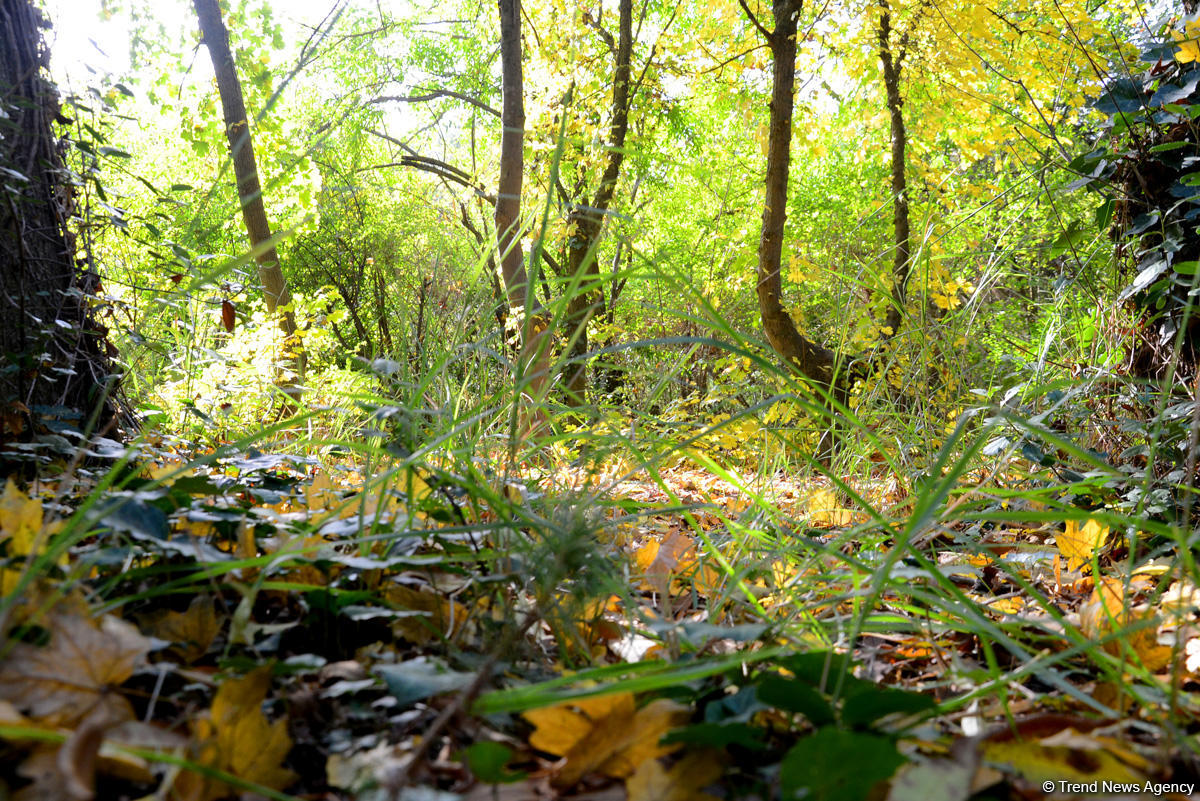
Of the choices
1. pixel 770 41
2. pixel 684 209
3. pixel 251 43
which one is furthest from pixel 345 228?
pixel 770 41

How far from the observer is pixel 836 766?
1.63ft

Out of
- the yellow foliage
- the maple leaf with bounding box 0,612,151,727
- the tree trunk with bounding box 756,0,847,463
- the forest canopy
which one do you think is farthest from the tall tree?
the maple leaf with bounding box 0,612,151,727

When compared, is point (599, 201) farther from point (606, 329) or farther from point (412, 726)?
point (412, 726)

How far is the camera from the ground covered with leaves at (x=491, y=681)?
0.52 m

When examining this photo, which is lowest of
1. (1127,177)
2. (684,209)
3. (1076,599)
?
(1076,599)

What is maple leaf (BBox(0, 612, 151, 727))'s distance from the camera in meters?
0.55

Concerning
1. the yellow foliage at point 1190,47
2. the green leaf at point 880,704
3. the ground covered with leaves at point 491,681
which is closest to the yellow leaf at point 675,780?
the ground covered with leaves at point 491,681

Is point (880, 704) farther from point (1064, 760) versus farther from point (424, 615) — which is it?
point (424, 615)

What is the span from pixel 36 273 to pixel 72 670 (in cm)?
129

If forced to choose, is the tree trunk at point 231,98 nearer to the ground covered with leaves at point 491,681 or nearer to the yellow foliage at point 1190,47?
the ground covered with leaves at point 491,681

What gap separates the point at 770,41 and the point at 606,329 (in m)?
1.90

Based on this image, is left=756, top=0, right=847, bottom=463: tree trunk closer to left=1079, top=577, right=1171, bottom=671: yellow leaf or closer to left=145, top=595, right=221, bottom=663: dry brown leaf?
left=1079, top=577, right=1171, bottom=671: yellow leaf

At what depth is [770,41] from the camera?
151 inches

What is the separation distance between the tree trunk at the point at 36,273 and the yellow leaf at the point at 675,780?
1.31 m
